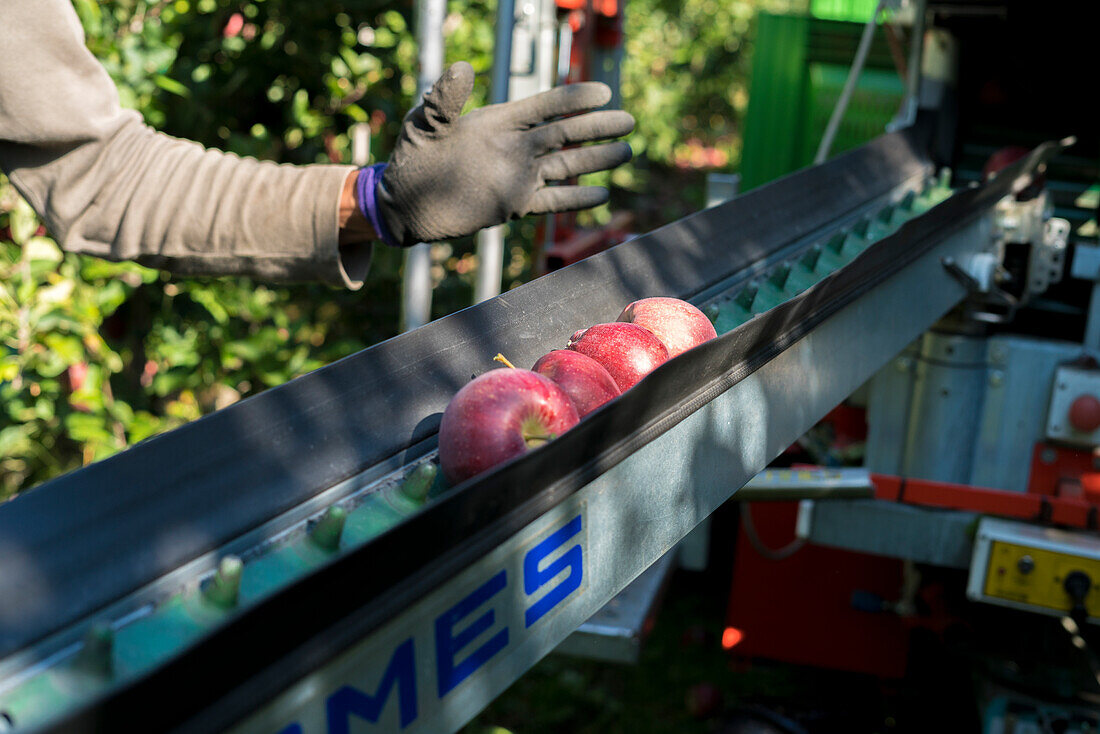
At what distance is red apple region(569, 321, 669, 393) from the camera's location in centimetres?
145

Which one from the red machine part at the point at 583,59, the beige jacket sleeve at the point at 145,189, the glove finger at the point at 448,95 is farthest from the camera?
the red machine part at the point at 583,59

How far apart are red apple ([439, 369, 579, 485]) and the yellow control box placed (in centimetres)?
176

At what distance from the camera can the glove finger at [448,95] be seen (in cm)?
183

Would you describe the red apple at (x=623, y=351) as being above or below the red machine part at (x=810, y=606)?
above

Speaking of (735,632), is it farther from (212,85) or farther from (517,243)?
(212,85)

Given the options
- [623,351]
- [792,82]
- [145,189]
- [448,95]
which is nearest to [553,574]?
[623,351]

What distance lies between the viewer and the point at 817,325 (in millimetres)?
1697

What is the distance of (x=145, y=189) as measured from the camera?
2.08 m

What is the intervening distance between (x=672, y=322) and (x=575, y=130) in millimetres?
640

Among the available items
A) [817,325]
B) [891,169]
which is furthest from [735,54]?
[817,325]

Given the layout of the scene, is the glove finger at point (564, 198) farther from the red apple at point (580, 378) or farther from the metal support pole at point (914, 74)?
the metal support pole at point (914, 74)

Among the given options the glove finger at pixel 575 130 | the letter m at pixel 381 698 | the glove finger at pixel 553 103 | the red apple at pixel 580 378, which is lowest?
the letter m at pixel 381 698

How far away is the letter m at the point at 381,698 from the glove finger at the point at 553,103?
4.30ft

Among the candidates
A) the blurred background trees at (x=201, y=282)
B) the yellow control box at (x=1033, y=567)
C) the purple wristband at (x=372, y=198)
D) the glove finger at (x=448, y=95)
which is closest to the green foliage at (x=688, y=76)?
the blurred background trees at (x=201, y=282)
